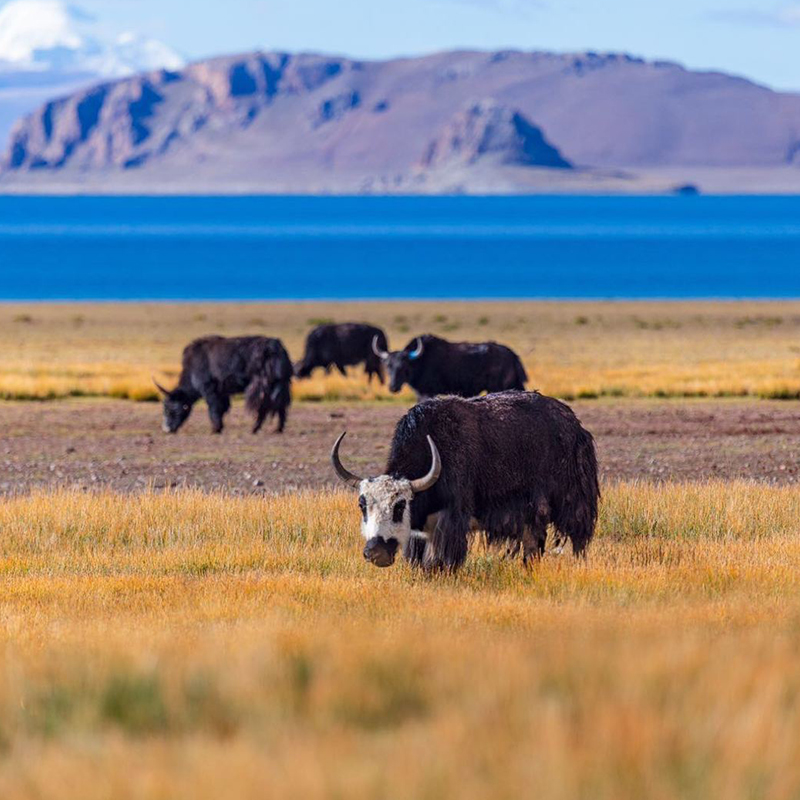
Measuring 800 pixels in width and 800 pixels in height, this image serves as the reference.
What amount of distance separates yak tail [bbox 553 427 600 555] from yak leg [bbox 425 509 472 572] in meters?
1.09

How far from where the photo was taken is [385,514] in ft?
30.0

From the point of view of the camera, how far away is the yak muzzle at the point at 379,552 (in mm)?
8984

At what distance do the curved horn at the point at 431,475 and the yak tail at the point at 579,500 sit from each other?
1438mm

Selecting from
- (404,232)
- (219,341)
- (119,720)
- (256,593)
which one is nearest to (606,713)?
(119,720)

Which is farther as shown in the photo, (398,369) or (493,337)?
(493,337)

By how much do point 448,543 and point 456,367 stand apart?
1293 cm

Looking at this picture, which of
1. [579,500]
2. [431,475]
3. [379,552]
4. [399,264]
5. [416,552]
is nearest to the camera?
[379,552]

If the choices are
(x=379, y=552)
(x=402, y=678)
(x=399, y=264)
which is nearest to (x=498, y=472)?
(x=379, y=552)

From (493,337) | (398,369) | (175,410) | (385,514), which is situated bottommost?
(175,410)

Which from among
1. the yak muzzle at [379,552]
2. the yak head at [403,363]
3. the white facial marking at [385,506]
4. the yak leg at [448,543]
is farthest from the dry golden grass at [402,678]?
the yak head at [403,363]

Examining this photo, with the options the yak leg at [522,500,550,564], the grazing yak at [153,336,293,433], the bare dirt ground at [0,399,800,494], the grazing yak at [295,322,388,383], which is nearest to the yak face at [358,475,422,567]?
the yak leg at [522,500,550,564]

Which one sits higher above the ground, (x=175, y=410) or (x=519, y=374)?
(x=519, y=374)

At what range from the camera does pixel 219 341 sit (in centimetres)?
2203

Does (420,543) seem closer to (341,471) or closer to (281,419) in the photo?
(341,471)
